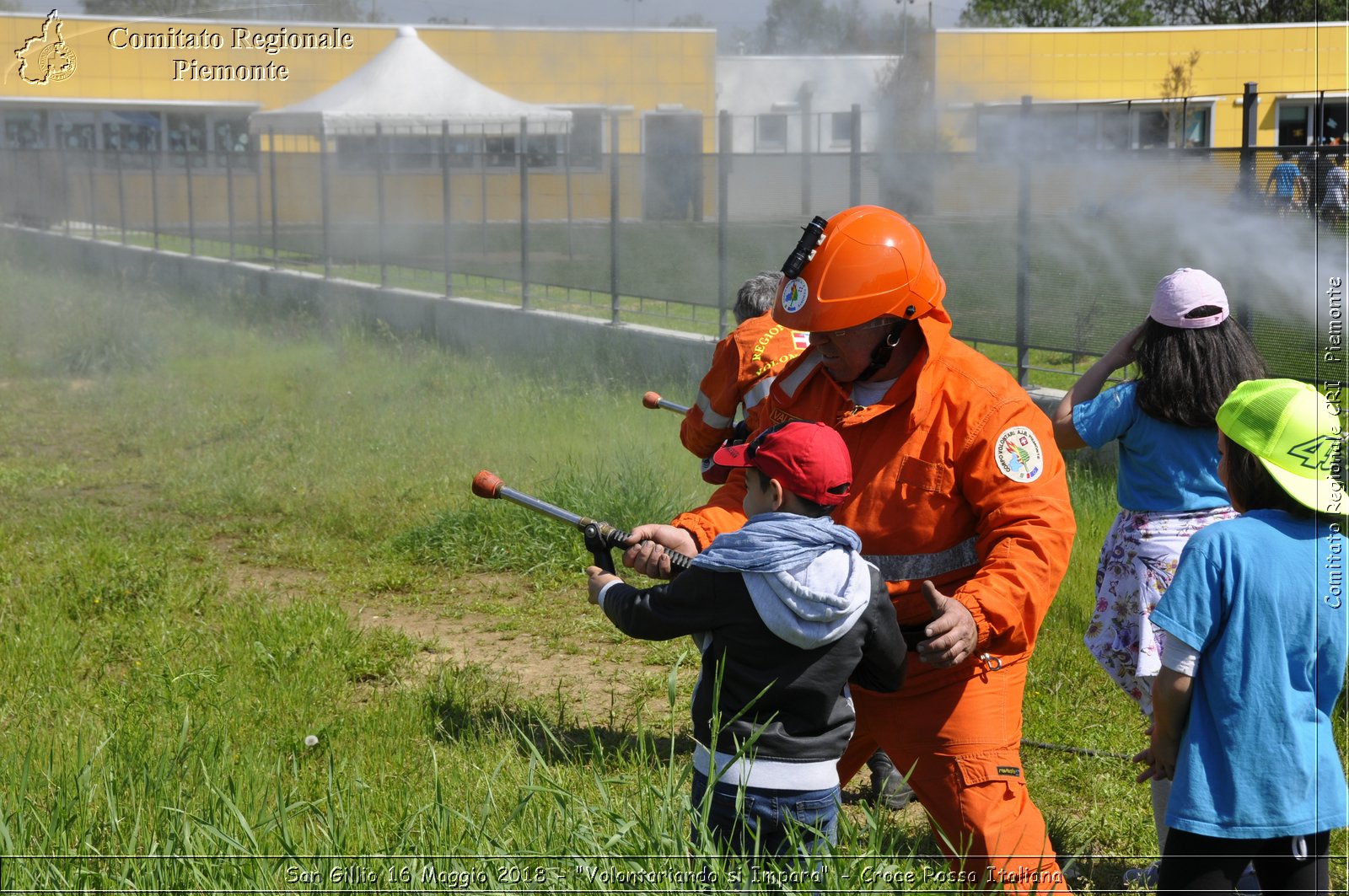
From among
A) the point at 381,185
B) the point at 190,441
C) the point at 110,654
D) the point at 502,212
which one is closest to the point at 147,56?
the point at 381,185

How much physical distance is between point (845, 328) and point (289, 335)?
47.4ft

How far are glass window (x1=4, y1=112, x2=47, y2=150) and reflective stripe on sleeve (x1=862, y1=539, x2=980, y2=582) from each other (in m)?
30.3

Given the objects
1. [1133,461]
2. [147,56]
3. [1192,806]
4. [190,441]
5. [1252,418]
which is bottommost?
[190,441]

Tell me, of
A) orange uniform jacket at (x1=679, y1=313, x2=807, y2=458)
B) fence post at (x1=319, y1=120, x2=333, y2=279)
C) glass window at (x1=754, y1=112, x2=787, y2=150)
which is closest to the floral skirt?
orange uniform jacket at (x1=679, y1=313, x2=807, y2=458)

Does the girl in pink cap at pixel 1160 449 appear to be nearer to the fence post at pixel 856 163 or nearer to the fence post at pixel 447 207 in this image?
the fence post at pixel 856 163

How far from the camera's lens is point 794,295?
10.8 ft

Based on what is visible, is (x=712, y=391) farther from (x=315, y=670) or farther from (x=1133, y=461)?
(x=315, y=670)

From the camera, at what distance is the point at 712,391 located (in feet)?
16.3

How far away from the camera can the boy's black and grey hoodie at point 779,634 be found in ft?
9.43

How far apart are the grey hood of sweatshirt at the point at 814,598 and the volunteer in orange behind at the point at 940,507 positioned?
0.29 metres

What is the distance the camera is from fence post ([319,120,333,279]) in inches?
713

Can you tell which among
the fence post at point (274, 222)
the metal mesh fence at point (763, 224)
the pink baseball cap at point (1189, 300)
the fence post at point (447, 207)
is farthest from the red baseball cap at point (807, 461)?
the fence post at point (274, 222)

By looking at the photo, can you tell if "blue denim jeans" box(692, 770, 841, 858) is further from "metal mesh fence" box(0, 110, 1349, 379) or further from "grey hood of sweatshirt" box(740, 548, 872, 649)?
"metal mesh fence" box(0, 110, 1349, 379)

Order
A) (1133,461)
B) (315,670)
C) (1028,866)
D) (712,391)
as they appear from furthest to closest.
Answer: (315,670), (712,391), (1133,461), (1028,866)
